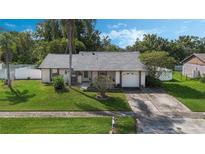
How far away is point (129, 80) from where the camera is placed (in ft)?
74.8

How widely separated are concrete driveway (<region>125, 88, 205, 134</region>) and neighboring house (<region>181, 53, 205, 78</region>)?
12876mm

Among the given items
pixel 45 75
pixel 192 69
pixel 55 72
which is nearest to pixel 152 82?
pixel 55 72

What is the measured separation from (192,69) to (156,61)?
12338 millimetres

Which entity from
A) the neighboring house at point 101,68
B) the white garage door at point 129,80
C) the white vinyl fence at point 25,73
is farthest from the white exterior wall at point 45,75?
the white garage door at point 129,80

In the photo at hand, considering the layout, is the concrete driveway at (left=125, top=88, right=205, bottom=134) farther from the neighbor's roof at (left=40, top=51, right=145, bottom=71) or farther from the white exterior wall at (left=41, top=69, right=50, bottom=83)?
the white exterior wall at (left=41, top=69, right=50, bottom=83)

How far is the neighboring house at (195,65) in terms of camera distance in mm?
30525

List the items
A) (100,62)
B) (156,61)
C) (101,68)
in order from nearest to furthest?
(156,61) < (101,68) < (100,62)

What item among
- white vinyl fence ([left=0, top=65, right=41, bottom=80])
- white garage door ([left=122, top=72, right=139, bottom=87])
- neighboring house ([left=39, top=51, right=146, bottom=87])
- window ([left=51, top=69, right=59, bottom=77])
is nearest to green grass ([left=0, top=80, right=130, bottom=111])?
white garage door ([left=122, top=72, right=139, bottom=87])

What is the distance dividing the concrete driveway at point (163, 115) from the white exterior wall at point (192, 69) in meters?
12.9

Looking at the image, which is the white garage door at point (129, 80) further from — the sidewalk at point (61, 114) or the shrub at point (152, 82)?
the sidewalk at point (61, 114)

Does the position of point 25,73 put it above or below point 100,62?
below

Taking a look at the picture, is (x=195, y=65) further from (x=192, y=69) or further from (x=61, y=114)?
(x=61, y=114)
